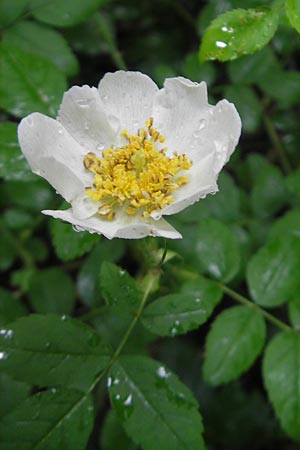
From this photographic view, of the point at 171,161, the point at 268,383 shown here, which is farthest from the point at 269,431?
the point at 171,161

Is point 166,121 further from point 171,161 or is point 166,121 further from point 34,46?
point 34,46

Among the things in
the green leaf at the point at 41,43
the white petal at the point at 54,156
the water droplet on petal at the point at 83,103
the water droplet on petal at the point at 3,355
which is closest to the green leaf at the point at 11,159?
the white petal at the point at 54,156

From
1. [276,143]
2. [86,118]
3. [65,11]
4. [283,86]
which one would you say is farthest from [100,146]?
[276,143]

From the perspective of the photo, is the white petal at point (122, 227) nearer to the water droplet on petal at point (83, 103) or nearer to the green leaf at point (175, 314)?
the green leaf at point (175, 314)

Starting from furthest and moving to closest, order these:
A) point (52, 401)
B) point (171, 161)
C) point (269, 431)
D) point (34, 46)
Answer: point (269, 431) → point (34, 46) → point (171, 161) → point (52, 401)

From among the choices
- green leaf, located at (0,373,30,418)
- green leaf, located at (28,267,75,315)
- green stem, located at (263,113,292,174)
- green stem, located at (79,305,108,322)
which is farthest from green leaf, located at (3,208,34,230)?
green stem, located at (263,113,292,174)

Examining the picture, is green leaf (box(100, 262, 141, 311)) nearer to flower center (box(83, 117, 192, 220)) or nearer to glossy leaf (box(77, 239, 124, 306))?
flower center (box(83, 117, 192, 220))
